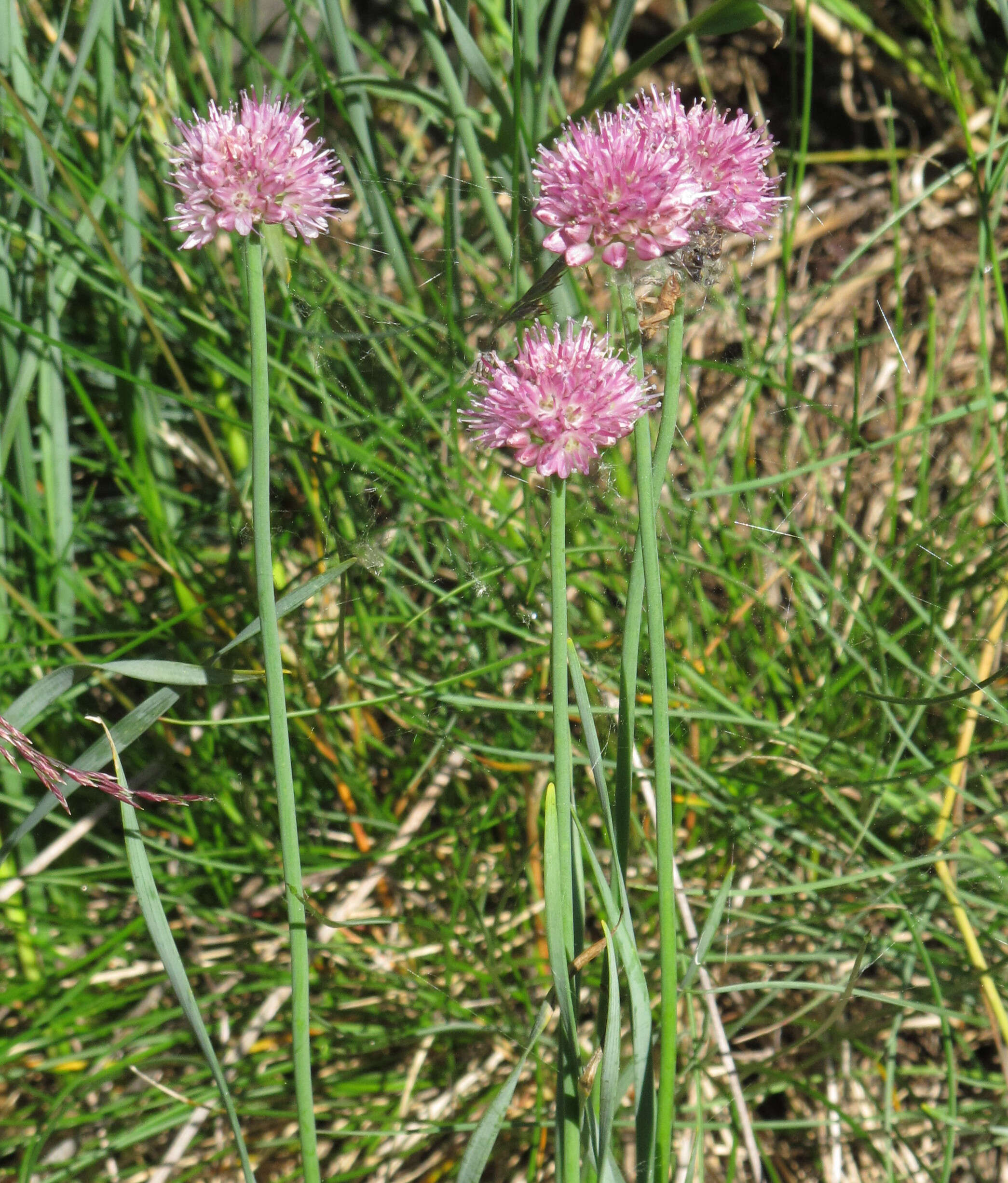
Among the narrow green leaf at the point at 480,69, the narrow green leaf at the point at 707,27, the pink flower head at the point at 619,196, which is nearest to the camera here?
the pink flower head at the point at 619,196

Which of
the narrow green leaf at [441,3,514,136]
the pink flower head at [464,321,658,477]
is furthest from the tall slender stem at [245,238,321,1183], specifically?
the narrow green leaf at [441,3,514,136]

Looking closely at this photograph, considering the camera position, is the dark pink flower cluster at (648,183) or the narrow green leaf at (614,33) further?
the narrow green leaf at (614,33)

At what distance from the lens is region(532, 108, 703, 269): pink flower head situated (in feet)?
1.23

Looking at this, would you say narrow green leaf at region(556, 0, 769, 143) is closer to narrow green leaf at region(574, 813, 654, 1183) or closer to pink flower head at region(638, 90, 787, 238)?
pink flower head at region(638, 90, 787, 238)

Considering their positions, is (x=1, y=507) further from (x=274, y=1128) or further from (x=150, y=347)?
(x=274, y=1128)

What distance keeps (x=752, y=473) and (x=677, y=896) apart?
45 centimetres

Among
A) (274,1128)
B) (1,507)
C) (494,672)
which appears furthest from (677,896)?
(1,507)

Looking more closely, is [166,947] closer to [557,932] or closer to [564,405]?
[557,932]

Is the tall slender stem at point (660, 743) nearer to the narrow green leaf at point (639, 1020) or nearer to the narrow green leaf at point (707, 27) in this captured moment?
the narrow green leaf at point (639, 1020)

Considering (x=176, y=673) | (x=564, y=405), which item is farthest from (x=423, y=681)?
(x=564, y=405)

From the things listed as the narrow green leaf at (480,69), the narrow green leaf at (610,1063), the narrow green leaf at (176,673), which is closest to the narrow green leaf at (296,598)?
the narrow green leaf at (176,673)

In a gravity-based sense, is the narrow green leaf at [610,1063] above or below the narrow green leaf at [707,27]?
below

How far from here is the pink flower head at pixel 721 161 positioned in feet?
1.36

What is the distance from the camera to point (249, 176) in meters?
0.43
